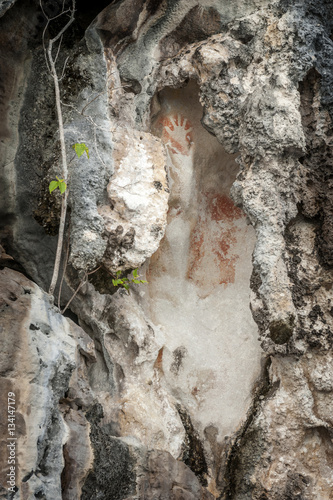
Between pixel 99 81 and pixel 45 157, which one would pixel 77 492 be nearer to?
pixel 45 157

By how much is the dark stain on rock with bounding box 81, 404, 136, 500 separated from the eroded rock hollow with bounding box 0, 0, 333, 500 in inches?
0.5

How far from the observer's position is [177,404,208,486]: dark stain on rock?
355 cm

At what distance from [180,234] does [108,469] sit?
1.78 meters

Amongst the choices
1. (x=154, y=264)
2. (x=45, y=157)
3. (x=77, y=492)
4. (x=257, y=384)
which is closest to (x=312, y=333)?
(x=257, y=384)

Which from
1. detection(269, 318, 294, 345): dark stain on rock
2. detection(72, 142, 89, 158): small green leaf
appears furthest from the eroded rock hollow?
detection(72, 142, 89, 158): small green leaf

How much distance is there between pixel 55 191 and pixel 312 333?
79.4 inches

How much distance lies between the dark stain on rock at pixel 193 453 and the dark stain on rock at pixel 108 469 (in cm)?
52

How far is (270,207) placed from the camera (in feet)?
10.5

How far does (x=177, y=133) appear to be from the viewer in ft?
12.7

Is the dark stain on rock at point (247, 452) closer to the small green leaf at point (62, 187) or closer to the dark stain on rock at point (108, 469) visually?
the dark stain on rock at point (108, 469)

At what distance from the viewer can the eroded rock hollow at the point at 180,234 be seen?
3201 millimetres

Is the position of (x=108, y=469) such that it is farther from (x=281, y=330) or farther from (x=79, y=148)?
(x=79, y=148)

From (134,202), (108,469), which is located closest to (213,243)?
(134,202)

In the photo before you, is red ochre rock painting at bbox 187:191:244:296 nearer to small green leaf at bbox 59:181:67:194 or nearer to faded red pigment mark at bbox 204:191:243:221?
faded red pigment mark at bbox 204:191:243:221
